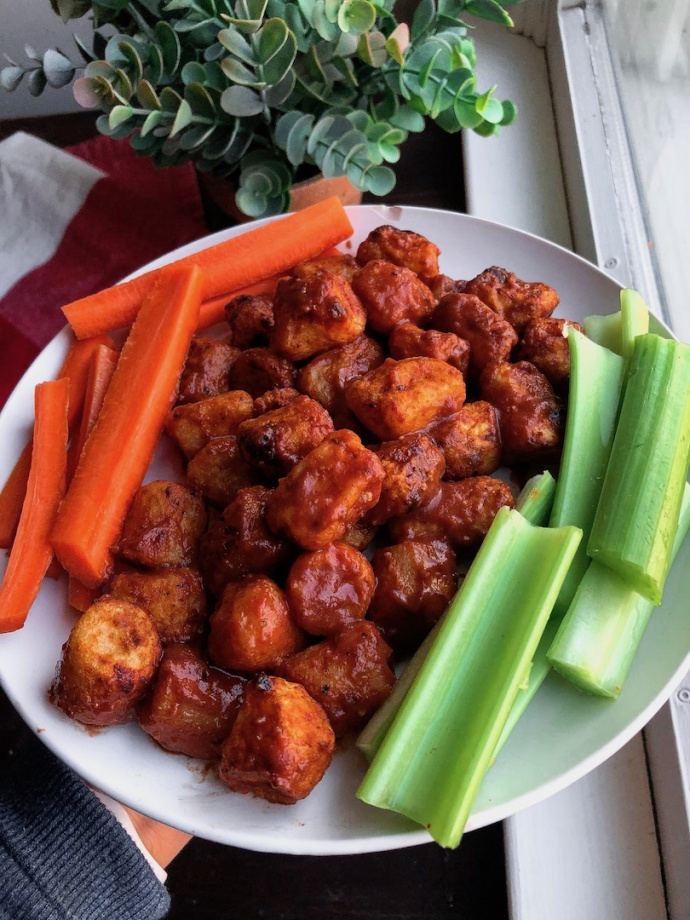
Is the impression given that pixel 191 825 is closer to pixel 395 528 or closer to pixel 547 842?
pixel 395 528

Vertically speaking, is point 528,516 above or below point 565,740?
above

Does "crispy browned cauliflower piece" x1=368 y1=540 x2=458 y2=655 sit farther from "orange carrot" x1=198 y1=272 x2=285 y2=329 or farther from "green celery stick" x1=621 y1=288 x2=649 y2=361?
"orange carrot" x1=198 y1=272 x2=285 y2=329

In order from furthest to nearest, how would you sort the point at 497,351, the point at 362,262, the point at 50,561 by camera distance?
1. the point at 362,262
2. the point at 497,351
3. the point at 50,561

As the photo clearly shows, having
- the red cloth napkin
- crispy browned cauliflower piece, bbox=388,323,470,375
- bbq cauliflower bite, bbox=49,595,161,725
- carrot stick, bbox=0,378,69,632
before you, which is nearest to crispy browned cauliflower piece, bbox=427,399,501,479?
crispy browned cauliflower piece, bbox=388,323,470,375

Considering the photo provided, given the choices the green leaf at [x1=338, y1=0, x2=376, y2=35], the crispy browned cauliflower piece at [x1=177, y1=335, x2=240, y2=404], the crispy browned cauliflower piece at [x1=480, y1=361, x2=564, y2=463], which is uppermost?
the green leaf at [x1=338, y1=0, x2=376, y2=35]

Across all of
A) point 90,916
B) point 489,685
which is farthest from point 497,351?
point 90,916
